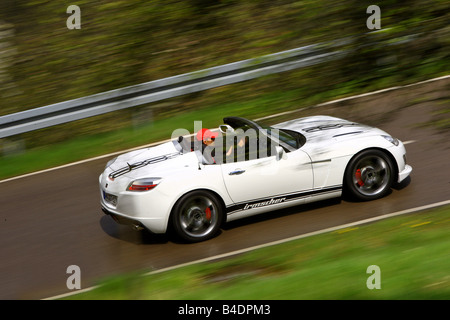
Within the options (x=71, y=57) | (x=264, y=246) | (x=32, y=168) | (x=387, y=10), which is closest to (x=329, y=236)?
(x=264, y=246)

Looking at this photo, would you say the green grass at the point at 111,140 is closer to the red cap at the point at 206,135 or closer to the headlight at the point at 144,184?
the red cap at the point at 206,135

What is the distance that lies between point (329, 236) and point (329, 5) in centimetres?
329

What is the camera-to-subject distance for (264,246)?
25.7 ft

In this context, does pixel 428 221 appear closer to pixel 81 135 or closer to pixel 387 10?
pixel 387 10

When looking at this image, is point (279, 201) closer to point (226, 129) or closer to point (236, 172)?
point (236, 172)

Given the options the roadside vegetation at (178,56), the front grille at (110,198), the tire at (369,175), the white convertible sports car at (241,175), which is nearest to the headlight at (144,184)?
the white convertible sports car at (241,175)

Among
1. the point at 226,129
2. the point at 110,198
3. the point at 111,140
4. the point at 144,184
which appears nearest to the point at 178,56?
the point at 111,140

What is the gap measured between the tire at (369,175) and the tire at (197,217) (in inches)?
71.7

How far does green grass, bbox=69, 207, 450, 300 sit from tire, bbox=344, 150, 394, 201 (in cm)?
63

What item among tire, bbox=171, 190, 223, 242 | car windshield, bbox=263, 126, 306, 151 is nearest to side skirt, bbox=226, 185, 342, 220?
tire, bbox=171, 190, 223, 242

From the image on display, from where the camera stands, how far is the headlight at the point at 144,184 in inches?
311

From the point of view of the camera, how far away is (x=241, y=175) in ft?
26.6

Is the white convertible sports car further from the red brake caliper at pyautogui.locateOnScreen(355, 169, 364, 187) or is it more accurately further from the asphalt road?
the asphalt road

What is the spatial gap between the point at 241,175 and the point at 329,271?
7.15 ft
